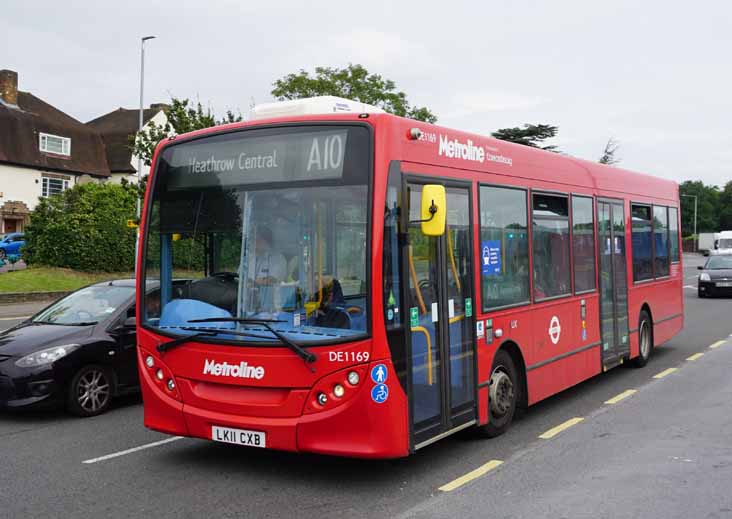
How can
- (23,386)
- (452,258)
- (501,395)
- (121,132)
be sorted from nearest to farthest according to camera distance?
(452,258) → (501,395) → (23,386) → (121,132)

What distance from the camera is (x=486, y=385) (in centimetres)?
680

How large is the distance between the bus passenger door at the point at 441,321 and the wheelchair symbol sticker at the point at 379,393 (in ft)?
1.07

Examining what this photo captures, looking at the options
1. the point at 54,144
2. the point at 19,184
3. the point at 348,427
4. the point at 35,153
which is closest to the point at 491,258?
the point at 348,427

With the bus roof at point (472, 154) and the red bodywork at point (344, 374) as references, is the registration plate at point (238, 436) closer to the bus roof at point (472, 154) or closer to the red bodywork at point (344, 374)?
the red bodywork at point (344, 374)

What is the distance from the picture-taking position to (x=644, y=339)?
37.2ft

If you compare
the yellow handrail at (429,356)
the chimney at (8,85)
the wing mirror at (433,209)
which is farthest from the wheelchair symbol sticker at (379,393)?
the chimney at (8,85)

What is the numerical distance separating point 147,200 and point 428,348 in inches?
108

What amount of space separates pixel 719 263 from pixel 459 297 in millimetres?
23858

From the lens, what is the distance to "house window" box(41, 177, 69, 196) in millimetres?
46812

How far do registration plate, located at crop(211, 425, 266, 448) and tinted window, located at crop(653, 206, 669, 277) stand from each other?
831 centimetres

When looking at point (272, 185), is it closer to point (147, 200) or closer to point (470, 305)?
point (147, 200)

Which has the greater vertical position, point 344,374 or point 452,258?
point 452,258

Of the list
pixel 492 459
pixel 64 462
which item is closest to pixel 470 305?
pixel 492 459

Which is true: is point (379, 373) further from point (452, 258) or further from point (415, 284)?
point (452, 258)
